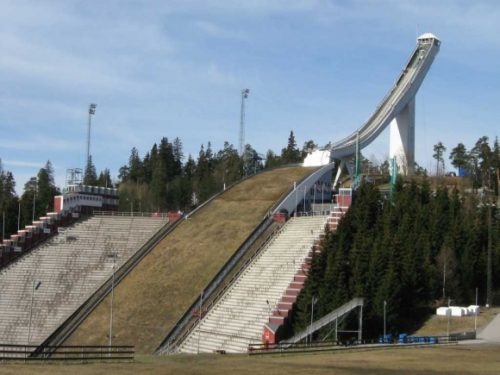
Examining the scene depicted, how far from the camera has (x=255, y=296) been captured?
57.8 m

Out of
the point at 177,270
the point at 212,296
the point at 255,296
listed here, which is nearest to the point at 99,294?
the point at 177,270

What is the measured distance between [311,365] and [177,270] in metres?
32.4

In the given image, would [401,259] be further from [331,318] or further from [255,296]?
[255,296]

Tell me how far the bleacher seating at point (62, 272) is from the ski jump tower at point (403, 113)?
33.2m

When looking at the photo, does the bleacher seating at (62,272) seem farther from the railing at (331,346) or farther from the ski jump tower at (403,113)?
the ski jump tower at (403,113)

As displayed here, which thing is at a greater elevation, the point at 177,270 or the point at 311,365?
the point at 177,270

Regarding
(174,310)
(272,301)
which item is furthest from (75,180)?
(272,301)

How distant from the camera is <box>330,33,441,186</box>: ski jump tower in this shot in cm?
9738

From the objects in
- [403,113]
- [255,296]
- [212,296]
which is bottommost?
[212,296]

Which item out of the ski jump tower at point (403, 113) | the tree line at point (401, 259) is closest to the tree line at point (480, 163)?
the ski jump tower at point (403, 113)

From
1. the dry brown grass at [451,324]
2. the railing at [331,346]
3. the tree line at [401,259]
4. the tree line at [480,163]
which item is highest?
the tree line at [480,163]

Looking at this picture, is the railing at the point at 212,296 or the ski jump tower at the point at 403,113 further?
the ski jump tower at the point at 403,113

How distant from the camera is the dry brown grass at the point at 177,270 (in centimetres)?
5662

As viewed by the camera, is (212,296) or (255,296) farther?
(212,296)
